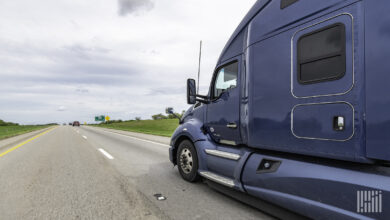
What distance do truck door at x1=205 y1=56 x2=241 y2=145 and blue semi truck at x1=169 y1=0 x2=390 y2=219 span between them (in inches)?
0.8

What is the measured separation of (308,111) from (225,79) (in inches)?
66.7

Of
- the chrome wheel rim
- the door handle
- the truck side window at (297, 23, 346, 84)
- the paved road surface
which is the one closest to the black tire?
the chrome wheel rim

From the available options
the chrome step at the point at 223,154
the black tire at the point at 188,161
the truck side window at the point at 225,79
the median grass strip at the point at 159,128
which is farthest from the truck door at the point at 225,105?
the median grass strip at the point at 159,128

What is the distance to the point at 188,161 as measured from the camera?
415cm

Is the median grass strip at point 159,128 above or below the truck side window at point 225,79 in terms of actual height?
below

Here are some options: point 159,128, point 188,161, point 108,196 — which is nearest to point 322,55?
point 188,161

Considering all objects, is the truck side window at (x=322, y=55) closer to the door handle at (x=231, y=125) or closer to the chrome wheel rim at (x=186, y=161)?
the door handle at (x=231, y=125)

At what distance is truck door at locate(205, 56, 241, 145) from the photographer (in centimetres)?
332

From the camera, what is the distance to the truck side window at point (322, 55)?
2.09m

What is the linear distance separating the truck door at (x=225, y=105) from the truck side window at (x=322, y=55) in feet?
3.52

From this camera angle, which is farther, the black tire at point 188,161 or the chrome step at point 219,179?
the black tire at point 188,161

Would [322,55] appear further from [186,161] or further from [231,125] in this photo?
[186,161]

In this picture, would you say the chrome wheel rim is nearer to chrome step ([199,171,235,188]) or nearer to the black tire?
the black tire

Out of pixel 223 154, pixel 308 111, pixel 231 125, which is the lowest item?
pixel 223 154
